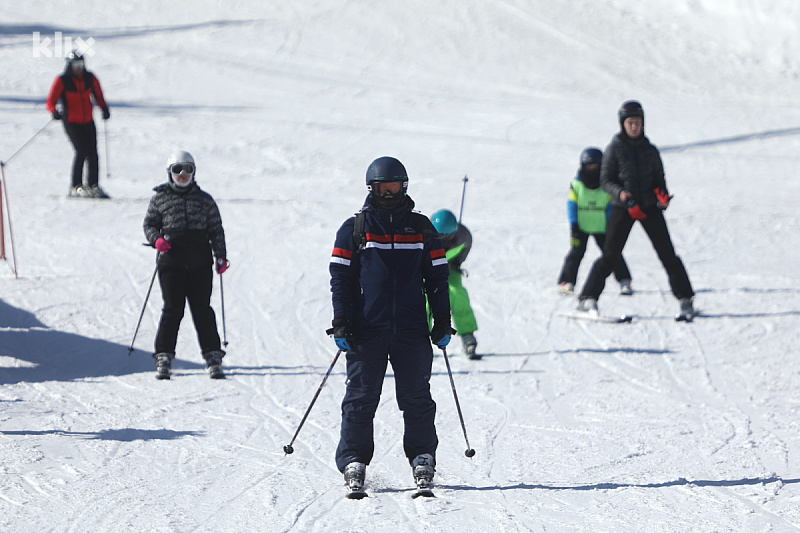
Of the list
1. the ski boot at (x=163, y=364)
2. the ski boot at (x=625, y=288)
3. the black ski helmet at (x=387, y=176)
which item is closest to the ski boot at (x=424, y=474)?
the black ski helmet at (x=387, y=176)

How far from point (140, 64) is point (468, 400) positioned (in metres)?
19.8

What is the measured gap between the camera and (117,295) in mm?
9867

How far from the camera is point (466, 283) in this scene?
36.5 ft

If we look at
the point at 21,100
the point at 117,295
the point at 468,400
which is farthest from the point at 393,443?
the point at 21,100

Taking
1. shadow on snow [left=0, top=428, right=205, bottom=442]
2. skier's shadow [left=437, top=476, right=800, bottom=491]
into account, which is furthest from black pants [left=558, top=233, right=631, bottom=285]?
shadow on snow [left=0, top=428, right=205, bottom=442]

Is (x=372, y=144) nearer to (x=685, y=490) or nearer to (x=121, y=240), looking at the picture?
(x=121, y=240)

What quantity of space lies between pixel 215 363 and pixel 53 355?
147 centimetres

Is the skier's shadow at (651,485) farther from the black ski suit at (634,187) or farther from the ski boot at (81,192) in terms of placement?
the ski boot at (81,192)

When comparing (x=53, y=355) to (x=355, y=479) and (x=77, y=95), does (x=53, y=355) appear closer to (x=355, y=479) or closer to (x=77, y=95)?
(x=355, y=479)

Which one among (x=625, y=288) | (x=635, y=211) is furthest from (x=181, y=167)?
(x=625, y=288)

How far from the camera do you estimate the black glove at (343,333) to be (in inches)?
186

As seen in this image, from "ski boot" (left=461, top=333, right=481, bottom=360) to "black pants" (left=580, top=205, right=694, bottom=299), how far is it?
1.84 m

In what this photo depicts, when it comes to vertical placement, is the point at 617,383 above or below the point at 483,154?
below

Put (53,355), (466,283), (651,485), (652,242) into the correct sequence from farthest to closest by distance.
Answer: (466,283), (652,242), (53,355), (651,485)
